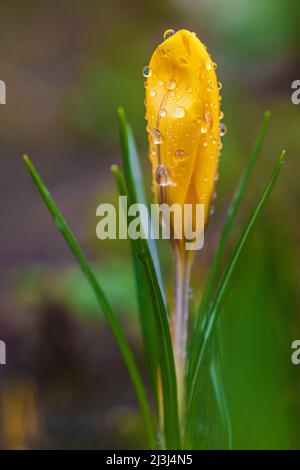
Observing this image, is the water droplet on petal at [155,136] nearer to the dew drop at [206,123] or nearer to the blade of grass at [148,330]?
the dew drop at [206,123]

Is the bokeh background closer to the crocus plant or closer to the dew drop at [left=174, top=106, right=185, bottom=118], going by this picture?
the crocus plant

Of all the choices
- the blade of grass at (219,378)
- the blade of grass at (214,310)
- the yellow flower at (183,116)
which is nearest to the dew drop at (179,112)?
the yellow flower at (183,116)

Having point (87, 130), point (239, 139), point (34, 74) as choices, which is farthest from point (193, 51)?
point (34, 74)

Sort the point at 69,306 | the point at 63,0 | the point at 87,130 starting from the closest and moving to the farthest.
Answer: the point at 69,306, the point at 87,130, the point at 63,0

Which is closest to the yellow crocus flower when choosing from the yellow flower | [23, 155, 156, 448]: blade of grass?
the yellow flower

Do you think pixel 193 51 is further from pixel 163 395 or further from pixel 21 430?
pixel 21 430

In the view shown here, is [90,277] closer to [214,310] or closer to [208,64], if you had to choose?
[214,310]
